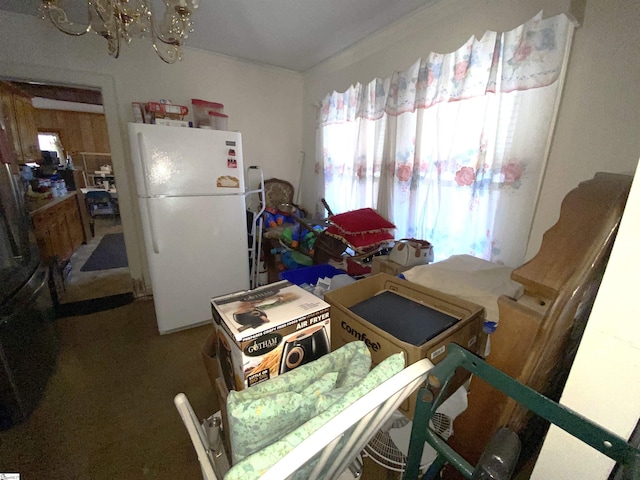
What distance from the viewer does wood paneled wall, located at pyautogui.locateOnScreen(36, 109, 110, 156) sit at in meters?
4.97

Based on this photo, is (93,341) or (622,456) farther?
(93,341)

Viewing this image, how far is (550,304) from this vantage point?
501 millimetres

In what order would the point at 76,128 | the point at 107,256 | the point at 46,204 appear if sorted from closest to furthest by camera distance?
the point at 46,204
the point at 107,256
the point at 76,128

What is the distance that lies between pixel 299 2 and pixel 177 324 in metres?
2.41

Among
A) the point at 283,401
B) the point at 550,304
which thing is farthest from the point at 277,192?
the point at 550,304

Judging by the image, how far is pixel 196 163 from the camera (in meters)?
1.83

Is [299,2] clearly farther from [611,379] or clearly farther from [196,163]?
[611,379]

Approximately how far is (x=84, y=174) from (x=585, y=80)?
336 inches

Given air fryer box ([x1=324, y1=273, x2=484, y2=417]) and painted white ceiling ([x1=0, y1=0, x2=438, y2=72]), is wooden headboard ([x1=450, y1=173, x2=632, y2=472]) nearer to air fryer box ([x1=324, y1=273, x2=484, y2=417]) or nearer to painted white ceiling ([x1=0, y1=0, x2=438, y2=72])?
air fryer box ([x1=324, y1=273, x2=484, y2=417])

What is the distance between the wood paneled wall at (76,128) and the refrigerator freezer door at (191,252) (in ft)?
15.1

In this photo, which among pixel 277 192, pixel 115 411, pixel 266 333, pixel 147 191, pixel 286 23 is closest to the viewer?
pixel 266 333

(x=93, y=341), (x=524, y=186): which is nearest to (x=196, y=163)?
(x=93, y=341)

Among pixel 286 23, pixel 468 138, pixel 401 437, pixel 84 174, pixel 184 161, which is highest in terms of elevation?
pixel 286 23

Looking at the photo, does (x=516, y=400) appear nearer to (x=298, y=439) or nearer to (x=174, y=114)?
(x=298, y=439)
